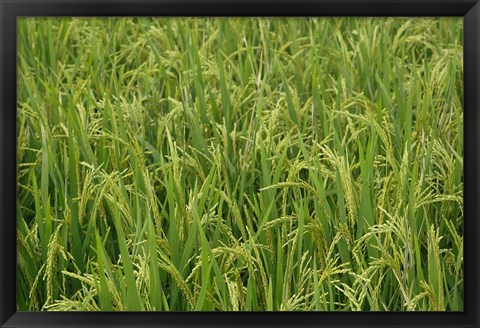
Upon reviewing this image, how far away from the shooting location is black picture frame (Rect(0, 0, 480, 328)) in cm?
205

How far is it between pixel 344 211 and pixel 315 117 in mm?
260

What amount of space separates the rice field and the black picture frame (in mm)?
28

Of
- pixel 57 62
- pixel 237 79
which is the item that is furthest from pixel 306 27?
pixel 57 62

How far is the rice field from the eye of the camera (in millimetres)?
2096

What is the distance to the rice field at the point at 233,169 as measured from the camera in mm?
2096

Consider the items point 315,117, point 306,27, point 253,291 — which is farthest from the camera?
point 306,27

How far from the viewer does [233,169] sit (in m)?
2.18
